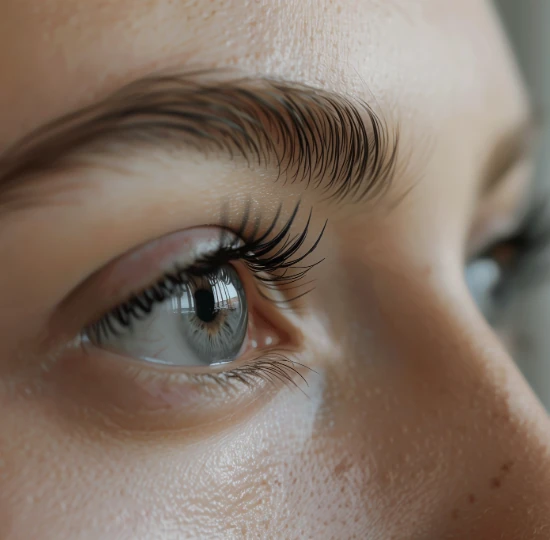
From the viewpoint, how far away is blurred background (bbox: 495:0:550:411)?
4.33 ft

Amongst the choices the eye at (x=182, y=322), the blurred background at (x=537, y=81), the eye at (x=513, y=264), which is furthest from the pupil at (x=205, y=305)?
the blurred background at (x=537, y=81)

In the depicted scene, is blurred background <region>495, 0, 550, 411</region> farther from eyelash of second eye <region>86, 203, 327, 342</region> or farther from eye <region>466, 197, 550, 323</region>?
eyelash of second eye <region>86, 203, 327, 342</region>

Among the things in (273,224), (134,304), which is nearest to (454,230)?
(273,224)

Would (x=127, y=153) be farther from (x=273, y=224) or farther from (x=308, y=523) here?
(x=308, y=523)

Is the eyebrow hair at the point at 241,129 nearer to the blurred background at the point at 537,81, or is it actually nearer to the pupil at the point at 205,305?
the pupil at the point at 205,305

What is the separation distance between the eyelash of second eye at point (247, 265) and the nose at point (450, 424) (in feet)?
0.26

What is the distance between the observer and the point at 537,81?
55.1 inches

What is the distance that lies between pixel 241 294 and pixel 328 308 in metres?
0.08

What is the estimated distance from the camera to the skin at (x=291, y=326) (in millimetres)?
369

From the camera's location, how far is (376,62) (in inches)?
19.1

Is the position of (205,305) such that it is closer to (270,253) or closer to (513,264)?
(270,253)

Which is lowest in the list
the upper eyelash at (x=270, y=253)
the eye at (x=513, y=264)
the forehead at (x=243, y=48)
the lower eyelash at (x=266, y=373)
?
the lower eyelash at (x=266, y=373)

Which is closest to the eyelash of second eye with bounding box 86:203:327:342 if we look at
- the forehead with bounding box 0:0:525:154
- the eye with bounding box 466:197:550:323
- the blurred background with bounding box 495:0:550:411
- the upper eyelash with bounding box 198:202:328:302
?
the upper eyelash with bounding box 198:202:328:302

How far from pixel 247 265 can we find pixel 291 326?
2.8 inches
